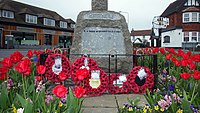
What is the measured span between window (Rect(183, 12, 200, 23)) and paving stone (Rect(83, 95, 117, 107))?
3046cm

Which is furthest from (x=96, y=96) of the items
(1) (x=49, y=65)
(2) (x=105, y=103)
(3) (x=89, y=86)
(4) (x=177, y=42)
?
(4) (x=177, y=42)

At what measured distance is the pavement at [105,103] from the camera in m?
3.63

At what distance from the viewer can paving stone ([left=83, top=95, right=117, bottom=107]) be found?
3.96 metres

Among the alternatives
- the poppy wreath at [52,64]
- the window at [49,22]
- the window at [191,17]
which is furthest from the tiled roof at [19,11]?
the poppy wreath at [52,64]

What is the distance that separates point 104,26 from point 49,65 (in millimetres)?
2286

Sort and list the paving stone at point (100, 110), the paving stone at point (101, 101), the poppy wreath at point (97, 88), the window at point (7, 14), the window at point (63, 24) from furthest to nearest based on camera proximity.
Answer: the window at point (63, 24) < the window at point (7, 14) < the poppy wreath at point (97, 88) < the paving stone at point (101, 101) < the paving stone at point (100, 110)

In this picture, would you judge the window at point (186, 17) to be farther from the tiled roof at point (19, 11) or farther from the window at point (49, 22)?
the window at point (49, 22)

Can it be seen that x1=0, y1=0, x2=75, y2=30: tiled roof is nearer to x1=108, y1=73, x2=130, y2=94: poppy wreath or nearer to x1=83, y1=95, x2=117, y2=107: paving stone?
x1=108, y1=73, x2=130, y2=94: poppy wreath

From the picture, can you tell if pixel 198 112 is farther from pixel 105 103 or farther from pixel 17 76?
pixel 17 76

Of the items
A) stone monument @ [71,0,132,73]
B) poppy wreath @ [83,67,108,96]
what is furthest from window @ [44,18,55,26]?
poppy wreath @ [83,67,108,96]

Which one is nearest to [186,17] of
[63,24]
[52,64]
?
[63,24]

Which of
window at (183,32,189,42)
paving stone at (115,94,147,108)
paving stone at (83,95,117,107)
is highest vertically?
window at (183,32,189,42)

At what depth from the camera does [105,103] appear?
409 cm

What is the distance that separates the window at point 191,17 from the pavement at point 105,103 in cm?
3025
